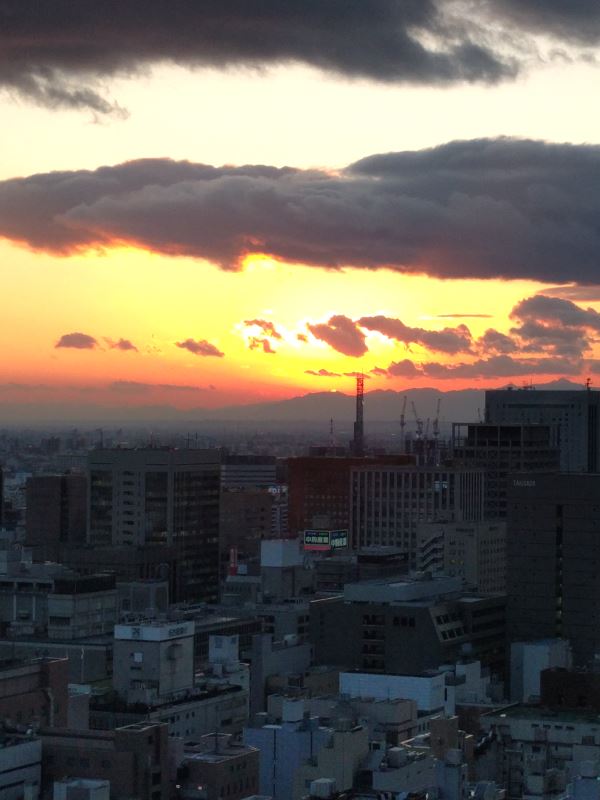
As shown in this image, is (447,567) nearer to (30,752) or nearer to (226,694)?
(226,694)

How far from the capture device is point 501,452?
189 m

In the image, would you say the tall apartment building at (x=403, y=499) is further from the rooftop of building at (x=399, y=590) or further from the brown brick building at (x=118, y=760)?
the brown brick building at (x=118, y=760)

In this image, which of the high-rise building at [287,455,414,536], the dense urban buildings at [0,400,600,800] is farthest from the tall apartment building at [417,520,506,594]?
the high-rise building at [287,455,414,536]

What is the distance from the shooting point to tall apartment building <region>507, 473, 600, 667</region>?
98812 millimetres

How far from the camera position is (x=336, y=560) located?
435 ft

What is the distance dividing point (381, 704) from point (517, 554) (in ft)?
108

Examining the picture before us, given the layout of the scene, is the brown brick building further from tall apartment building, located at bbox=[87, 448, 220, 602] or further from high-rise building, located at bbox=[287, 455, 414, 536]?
high-rise building, located at bbox=[287, 455, 414, 536]

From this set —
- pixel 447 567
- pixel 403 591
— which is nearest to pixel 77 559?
pixel 447 567

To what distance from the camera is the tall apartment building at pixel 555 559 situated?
98.8m

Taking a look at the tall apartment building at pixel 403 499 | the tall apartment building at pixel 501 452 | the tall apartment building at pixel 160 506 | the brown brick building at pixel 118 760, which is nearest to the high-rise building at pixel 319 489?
the tall apartment building at pixel 403 499

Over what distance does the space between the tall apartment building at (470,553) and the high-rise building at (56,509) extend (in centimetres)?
4376

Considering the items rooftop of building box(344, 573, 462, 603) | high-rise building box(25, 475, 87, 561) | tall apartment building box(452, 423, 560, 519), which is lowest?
rooftop of building box(344, 573, 462, 603)

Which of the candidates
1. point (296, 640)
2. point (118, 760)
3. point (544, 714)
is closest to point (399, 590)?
point (296, 640)

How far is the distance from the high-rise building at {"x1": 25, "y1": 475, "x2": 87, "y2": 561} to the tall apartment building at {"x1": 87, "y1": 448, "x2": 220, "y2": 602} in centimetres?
2151
